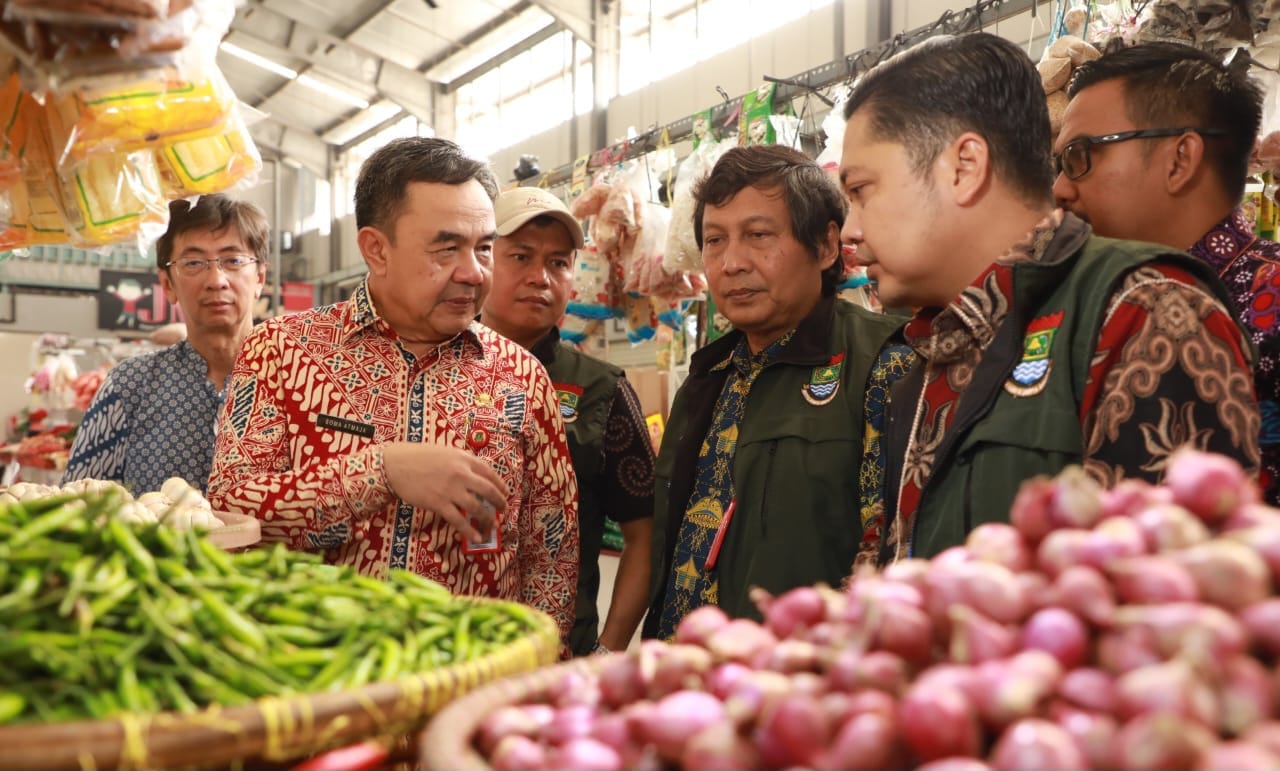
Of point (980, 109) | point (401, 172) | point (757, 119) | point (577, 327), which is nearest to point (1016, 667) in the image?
point (980, 109)

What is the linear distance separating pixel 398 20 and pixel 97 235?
11728mm

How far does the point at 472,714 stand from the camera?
3.28 ft

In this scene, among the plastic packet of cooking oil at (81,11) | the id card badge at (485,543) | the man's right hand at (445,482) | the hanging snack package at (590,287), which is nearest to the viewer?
the plastic packet of cooking oil at (81,11)

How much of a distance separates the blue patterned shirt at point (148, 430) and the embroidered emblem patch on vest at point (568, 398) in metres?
1.09

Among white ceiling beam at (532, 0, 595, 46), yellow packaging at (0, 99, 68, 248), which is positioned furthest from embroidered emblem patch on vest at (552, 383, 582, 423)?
white ceiling beam at (532, 0, 595, 46)

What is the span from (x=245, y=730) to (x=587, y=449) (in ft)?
6.08

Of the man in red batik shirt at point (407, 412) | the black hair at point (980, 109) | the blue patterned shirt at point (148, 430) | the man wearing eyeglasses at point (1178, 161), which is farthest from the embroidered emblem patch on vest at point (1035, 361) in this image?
the blue patterned shirt at point (148, 430)

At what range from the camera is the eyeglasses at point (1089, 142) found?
79.5 inches

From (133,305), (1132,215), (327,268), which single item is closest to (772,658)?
(1132,215)

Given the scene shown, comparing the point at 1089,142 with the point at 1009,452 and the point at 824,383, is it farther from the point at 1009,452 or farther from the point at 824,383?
the point at 1009,452

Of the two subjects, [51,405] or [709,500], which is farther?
[51,405]

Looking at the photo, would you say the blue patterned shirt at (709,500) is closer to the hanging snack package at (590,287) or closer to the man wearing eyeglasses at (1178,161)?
the man wearing eyeglasses at (1178,161)

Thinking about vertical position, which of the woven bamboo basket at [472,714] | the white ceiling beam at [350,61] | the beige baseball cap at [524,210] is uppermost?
the white ceiling beam at [350,61]

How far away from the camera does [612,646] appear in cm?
266
